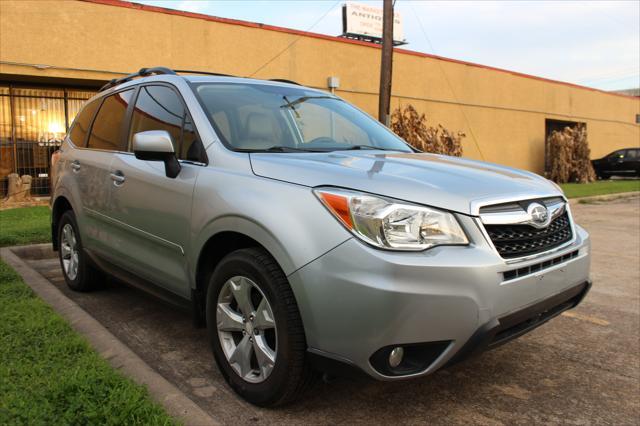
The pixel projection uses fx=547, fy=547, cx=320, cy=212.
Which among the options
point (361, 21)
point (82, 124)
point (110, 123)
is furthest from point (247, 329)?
point (361, 21)

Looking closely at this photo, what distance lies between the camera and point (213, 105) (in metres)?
3.34

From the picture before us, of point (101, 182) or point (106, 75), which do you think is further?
point (106, 75)

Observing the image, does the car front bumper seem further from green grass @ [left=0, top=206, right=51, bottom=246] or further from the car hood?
green grass @ [left=0, top=206, right=51, bottom=246]

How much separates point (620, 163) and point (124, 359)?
28100mm

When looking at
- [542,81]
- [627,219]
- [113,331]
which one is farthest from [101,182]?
[542,81]

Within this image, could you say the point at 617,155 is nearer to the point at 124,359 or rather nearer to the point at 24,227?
the point at 24,227

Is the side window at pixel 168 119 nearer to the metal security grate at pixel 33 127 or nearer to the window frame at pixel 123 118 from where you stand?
the window frame at pixel 123 118

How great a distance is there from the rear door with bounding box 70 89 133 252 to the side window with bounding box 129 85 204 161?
25 cm

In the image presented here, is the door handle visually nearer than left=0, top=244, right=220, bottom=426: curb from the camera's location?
No

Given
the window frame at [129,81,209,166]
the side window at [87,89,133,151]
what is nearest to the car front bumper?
the window frame at [129,81,209,166]

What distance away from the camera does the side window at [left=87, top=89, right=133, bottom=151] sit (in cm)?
407

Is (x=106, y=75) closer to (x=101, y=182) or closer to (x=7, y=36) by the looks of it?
(x=7, y=36)

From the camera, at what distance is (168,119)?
3.52 m

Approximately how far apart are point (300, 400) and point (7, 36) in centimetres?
1157
